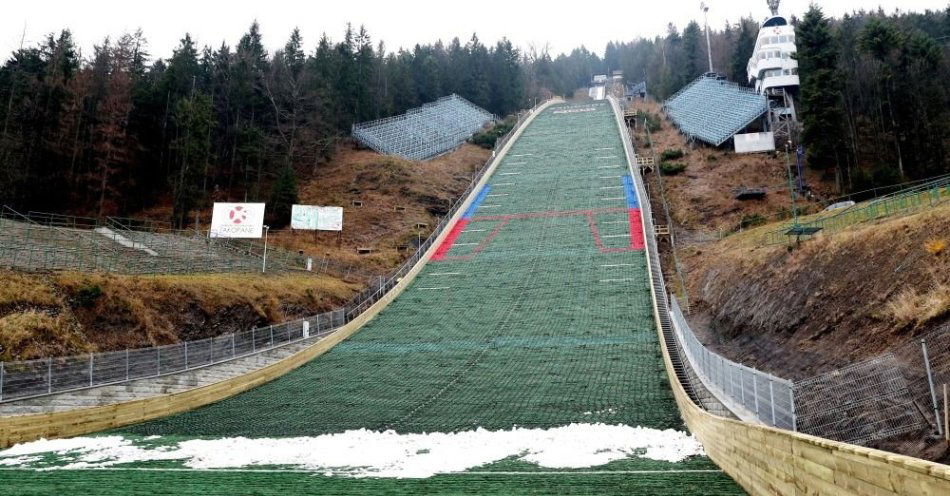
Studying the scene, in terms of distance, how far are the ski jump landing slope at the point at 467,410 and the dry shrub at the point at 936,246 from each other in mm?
6283

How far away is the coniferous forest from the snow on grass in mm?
25914

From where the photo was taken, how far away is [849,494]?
475 centimetres

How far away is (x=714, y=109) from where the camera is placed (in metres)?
54.6

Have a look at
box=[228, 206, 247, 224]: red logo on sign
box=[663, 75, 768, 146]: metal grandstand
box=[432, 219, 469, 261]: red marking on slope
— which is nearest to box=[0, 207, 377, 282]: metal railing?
box=[228, 206, 247, 224]: red logo on sign

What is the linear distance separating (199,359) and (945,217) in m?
18.3

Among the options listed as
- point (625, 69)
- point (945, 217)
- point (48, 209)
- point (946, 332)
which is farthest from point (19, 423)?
point (625, 69)

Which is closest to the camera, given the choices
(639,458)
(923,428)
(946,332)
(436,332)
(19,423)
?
(923,428)

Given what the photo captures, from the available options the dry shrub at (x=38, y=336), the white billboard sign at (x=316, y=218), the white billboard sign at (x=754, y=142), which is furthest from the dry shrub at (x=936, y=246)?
the white billboard sign at (x=754, y=142)

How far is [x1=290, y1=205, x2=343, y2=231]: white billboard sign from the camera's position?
3091 cm

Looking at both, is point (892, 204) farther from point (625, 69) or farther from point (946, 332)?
point (625, 69)

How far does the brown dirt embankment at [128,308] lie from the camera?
1622 cm

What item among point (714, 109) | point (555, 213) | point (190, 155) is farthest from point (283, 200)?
point (714, 109)

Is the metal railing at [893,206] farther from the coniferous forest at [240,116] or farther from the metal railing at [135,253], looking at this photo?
the metal railing at [135,253]

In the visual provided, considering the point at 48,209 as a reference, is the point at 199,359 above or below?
below
